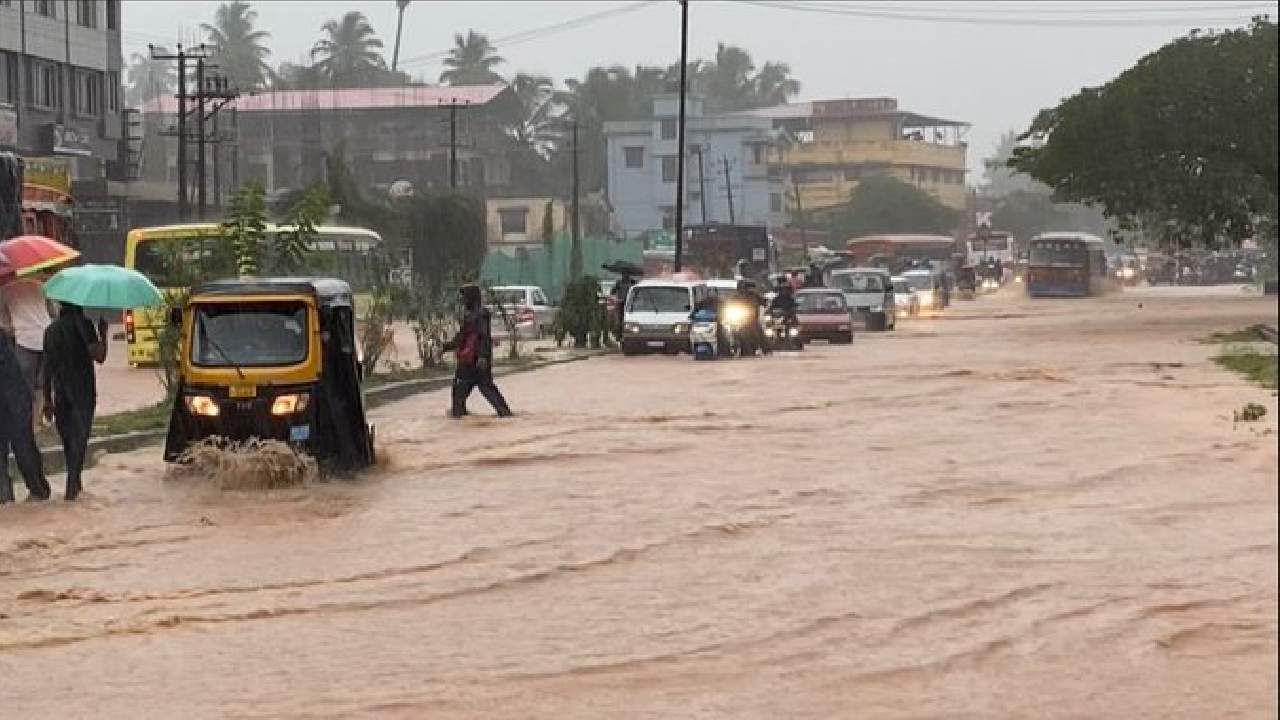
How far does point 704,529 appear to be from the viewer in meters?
13.9

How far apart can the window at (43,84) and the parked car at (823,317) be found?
25832 millimetres

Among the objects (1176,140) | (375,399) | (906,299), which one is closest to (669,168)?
(906,299)

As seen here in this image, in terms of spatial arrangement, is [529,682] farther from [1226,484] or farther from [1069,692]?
[1226,484]

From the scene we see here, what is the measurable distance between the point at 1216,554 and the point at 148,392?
18.7m

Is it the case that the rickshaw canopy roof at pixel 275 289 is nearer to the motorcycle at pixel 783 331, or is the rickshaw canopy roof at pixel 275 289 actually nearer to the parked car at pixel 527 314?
the motorcycle at pixel 783 331

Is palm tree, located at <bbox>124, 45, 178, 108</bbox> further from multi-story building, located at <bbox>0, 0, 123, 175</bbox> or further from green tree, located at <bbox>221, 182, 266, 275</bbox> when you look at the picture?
green tree, located at <bbox>221, 182, 266, 275</bbox>

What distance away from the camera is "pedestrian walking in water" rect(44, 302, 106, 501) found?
14742 millimetres

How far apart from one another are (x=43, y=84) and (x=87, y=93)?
3.31 meters

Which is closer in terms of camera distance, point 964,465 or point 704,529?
point 704,529

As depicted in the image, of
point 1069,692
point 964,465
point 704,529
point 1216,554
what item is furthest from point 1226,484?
point 1069,692

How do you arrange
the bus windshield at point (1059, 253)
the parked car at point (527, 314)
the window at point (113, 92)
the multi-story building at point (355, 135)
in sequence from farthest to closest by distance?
the multi-story building at point (355, 135) < the bus windshield at point (1059, 253) < the window at point (113, 92) < the parked car at point (527, 314)

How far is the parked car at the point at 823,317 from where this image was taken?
4356cm

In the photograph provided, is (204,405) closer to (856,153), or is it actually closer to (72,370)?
(72,370)

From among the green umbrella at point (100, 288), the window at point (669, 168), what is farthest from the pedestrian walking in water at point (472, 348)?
the window at point (669, 168)
